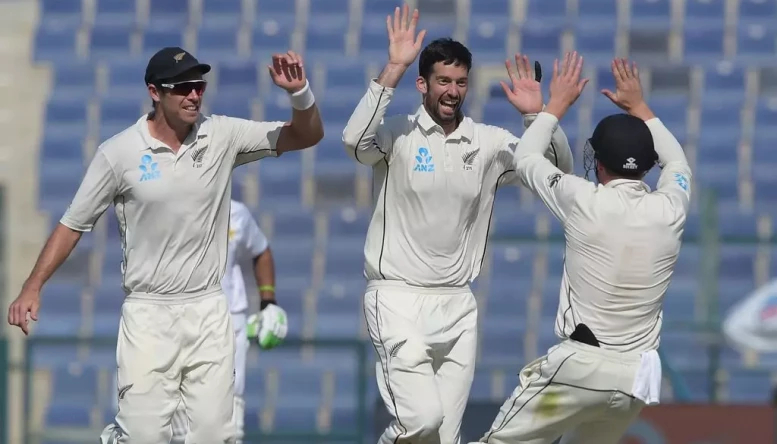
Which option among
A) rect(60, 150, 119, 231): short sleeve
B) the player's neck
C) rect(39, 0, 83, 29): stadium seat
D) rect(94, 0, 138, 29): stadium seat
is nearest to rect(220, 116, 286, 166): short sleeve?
the player's neck

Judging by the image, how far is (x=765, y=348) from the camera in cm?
1079

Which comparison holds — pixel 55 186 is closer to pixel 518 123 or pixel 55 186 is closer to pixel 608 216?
pixel 518 123

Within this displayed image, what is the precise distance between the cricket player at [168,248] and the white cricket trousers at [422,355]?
719 millimetres

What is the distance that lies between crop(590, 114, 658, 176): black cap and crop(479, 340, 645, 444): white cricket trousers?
2.52 ft

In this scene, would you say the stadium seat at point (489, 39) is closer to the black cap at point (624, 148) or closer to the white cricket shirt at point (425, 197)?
the white cricket shirt at point (425, 197)

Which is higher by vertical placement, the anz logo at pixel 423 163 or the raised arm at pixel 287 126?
the raised arm at pixel 287 126

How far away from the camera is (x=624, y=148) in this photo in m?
6.06

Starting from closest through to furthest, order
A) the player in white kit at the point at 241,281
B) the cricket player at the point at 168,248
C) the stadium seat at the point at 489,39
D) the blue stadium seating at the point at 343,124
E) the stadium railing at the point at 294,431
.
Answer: the cricket player at the point at 168,248 < the player in white kit at the point at 241,281 < the stadium railing at the point at 294,431 < the blue stadium seating at the point at 343,124 < the stadium seat at the point at 489,39

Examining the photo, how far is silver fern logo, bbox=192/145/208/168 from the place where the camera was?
6.59 m

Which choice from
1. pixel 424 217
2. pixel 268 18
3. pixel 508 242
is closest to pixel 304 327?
pixel 508 242

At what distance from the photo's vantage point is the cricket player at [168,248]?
6508 millimetres


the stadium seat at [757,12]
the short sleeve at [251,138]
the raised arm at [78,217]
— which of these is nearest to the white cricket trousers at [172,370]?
the raised arm at [78,217]

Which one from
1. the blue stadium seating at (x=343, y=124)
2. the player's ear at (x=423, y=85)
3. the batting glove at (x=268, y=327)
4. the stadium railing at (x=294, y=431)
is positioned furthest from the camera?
the blue stadium seating at (x=343, y=124)

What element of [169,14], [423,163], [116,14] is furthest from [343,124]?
[423,163]
